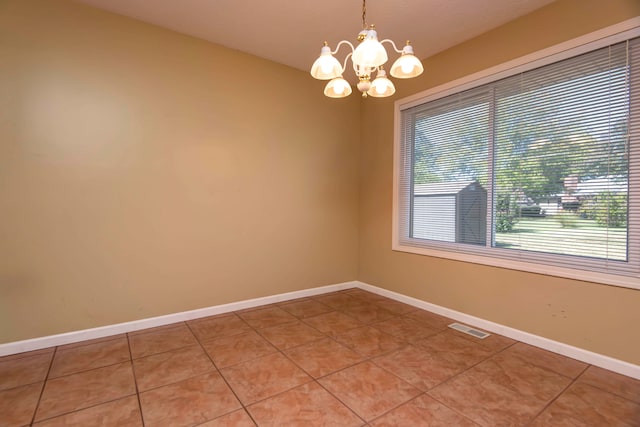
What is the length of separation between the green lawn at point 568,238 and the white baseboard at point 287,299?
0.73 metres

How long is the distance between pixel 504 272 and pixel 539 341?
59 cm

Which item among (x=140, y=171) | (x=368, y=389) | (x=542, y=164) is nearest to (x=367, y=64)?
(x=542, y=164)

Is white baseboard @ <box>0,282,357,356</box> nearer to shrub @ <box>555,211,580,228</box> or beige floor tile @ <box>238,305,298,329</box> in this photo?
beige floor tile @ <box>238,305,298,329</box>

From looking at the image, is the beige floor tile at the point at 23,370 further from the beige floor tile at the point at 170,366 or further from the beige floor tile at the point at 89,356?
the beige floor tile at the point at 170,366

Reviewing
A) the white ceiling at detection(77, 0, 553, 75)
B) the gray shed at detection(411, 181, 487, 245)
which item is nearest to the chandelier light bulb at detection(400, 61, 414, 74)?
the white ceiling at detection(77, 0, 553, 75)

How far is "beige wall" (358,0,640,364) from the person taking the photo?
2.10 metres

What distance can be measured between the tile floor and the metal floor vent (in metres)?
0.10

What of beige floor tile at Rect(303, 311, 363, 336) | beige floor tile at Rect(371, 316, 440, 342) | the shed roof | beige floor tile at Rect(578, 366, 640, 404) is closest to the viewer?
beige floor tile at Rect(578, 366, 640, 404)

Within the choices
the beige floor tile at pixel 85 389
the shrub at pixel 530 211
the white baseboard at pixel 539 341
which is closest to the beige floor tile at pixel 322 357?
the beige floor tile at pixel 85 389

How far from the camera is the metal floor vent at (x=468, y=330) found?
2666 millimetres

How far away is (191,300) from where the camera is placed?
3014 millimetres

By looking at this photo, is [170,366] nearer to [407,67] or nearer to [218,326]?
[218,326]

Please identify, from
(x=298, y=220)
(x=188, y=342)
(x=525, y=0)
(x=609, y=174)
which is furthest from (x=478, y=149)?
(x=188, y=342)

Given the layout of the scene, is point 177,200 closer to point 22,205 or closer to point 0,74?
point 22,205
